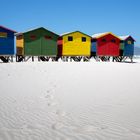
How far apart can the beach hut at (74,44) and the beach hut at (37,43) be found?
173cm

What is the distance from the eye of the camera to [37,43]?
105 feet

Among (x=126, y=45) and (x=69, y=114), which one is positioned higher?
(x=126, y=45)

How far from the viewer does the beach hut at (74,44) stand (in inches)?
1357

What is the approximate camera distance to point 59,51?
35.8m

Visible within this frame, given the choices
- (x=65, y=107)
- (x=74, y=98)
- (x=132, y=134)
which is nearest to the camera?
(x=132, y=134)

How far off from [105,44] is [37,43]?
12500mm

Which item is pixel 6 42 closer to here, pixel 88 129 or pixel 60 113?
pixel 60 113

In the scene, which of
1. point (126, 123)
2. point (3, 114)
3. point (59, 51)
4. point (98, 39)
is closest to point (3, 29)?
point (59, 51)

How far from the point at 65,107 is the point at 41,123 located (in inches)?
68.9

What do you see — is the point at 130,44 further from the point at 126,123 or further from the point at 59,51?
the point at 126,123

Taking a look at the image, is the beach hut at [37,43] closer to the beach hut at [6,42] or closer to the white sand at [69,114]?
the beach hut at [6,42]

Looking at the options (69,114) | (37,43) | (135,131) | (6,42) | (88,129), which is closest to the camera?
(135,131)

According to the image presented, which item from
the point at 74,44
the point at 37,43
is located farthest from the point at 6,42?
the point at 74,44

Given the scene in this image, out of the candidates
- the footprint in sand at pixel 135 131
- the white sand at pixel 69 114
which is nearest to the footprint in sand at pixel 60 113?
the white sand at pixel 69 114
